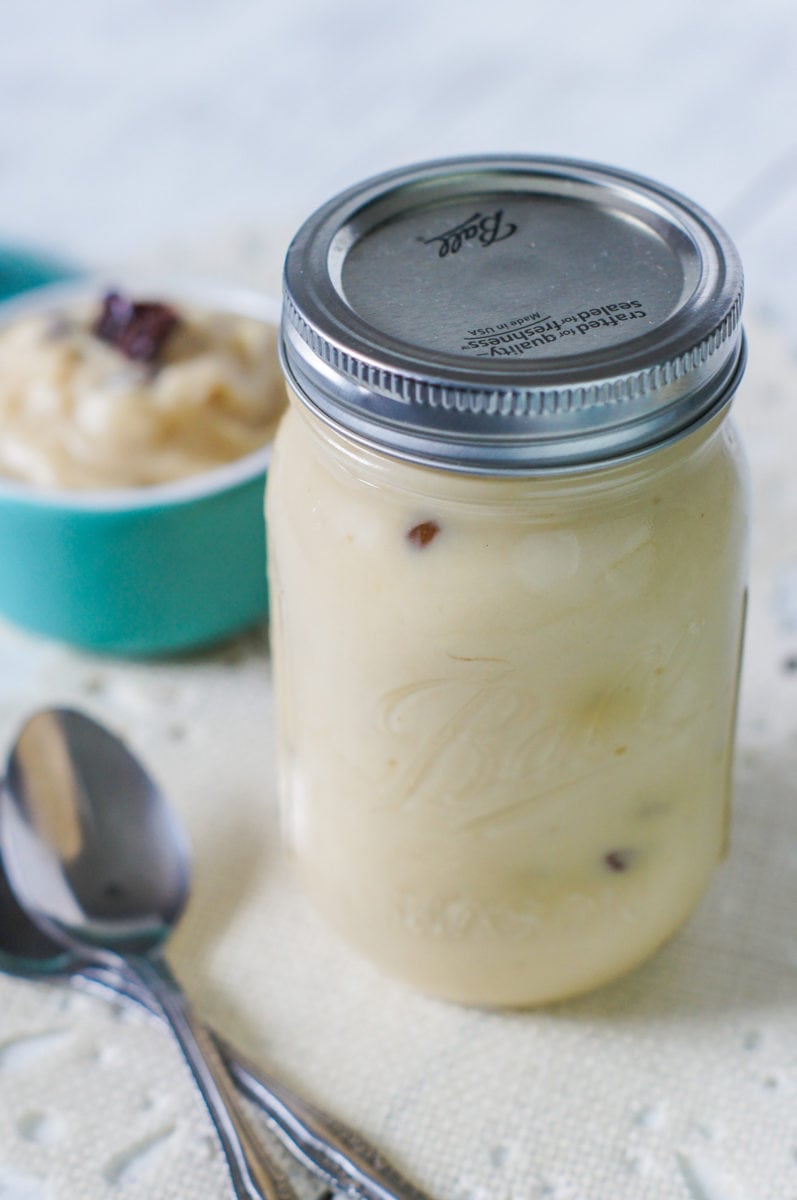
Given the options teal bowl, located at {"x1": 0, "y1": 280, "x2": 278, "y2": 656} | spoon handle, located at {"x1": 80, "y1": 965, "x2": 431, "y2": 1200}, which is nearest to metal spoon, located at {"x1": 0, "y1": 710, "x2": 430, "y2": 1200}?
spoon handle, located at {"x1": 80, "y1": 965, "x2": 431, "y2": 1200}

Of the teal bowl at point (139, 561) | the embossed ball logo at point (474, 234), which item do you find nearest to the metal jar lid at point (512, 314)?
the embossed ball logo at point (474, 234)

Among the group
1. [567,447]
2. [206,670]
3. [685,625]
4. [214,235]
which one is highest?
[567,447]

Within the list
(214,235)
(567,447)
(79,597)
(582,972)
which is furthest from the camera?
(214,235)

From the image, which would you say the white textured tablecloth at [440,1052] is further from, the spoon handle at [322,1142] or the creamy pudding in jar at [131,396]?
the creamy pudding in jar at [131,396]

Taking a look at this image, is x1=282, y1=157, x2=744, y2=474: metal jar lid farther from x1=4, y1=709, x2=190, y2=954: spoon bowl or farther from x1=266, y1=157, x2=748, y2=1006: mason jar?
x1=4, y1=709, x2=190, y2=954: spoon bowl

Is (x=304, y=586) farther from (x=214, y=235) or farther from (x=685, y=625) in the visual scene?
(x=214, y=235)

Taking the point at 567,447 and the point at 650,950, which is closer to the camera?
the point at 567,447

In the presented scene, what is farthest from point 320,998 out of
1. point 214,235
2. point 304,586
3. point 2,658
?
point 214,235

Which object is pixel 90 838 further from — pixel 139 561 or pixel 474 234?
pixel 474 234
